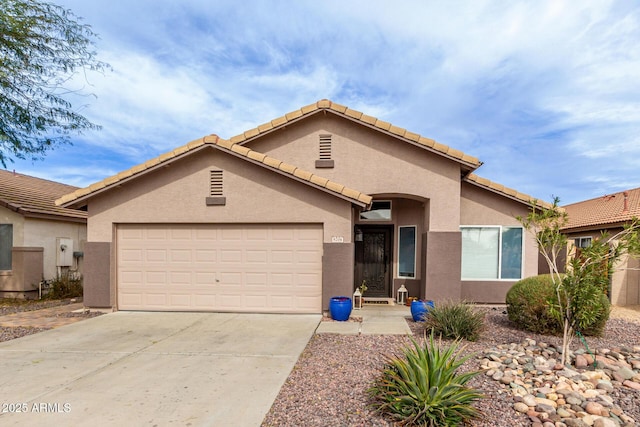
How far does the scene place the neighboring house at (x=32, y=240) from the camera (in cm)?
1291

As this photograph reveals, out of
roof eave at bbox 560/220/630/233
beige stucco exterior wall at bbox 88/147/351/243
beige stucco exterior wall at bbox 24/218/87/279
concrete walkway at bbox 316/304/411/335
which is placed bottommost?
concrete walkway at bbox 316/304/411/335

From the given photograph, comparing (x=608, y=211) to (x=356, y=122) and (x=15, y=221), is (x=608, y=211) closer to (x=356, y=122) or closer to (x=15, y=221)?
(x=356, y=122)

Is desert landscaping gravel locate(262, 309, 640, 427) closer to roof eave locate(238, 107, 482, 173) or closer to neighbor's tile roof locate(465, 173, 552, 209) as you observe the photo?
neighbor's tile roof locate(465, 173, 552, 209)

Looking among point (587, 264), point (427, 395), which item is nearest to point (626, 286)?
point (587, 264)

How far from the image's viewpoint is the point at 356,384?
5.12 m

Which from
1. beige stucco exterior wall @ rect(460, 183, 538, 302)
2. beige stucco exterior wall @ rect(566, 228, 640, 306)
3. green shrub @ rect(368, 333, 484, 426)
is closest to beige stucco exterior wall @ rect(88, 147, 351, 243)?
beige stucco exterior wall @ rect(460, 183, 538, 302)

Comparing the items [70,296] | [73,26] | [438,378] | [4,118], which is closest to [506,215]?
[438,378]

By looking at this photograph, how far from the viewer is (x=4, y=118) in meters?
12.8

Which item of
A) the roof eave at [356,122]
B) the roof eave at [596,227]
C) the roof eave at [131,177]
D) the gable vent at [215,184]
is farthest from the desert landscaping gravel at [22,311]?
the roof eave at [596,227]

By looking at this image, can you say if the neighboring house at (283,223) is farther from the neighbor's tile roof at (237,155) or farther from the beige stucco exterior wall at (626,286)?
the beige stucco exterior wall at (626,286)

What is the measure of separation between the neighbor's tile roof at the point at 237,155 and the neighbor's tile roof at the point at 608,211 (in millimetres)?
9710

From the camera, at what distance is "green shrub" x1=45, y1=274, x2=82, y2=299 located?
519 inches

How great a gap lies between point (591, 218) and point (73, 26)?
21.3 meters

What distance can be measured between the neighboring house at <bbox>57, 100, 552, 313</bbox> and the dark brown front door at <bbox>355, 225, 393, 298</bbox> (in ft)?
4.94
